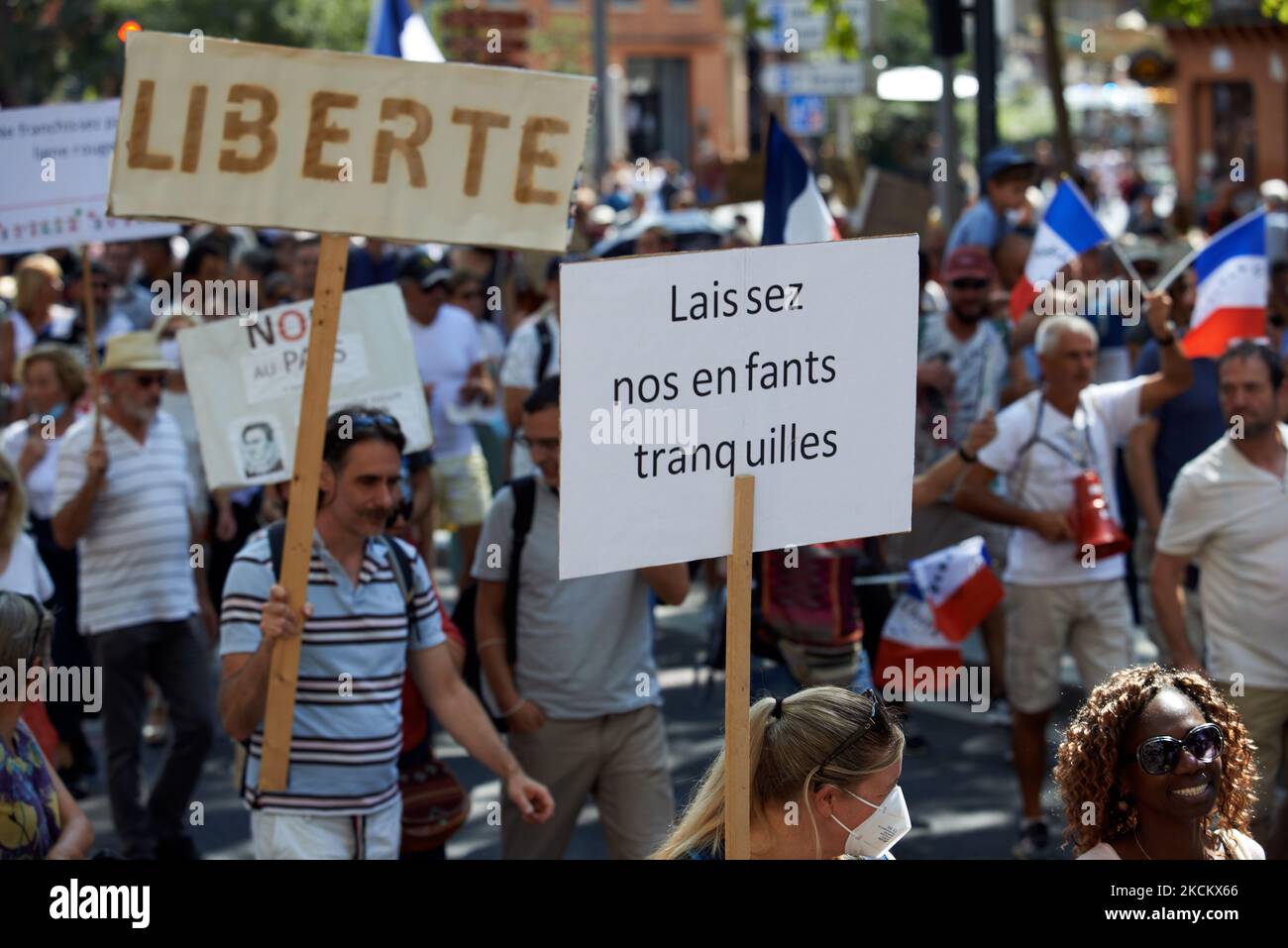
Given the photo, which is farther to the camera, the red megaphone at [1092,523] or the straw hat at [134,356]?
the straw hat at [134,356]

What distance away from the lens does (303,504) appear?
4613 millimetres

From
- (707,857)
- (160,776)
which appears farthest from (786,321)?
(160,776)

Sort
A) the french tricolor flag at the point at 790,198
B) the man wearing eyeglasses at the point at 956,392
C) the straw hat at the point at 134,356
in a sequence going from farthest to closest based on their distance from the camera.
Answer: the man wearing eyeglasses at the point at 956,392 → the straw hat at the point at 134,356 → the french tricolor flag at the point at 790,198

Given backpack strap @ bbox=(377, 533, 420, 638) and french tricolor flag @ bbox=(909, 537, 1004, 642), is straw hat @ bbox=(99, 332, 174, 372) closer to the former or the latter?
backpack strap @ bbox=(377, 533, 420, 638)

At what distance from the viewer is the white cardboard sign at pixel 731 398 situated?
3457 millimetres

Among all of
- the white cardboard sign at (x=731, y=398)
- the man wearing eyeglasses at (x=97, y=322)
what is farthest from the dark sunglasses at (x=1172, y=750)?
the man wearing eyeglasses at (x=97, y=322)

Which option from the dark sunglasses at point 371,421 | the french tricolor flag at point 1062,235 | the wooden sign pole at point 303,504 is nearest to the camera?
the wooden sign pole at point 303,504

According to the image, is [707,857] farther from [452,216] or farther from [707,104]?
[707,104]

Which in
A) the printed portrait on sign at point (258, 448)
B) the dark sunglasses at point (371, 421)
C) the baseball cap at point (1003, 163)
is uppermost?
the baseball cap at point (1003, 163)

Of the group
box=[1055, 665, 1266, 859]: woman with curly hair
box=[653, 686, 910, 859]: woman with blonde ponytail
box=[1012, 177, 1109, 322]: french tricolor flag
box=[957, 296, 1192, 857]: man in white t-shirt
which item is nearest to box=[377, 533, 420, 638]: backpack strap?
box=[653, 686, 910, 859]: woman with blonde ponytail

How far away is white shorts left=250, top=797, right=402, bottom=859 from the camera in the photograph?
475 centimetres

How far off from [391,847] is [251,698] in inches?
22.1

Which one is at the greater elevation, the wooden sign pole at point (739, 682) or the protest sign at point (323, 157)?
the protest sign at point (323, 157)

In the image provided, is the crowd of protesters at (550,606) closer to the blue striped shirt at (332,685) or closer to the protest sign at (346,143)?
the blue striped shirt at (332,685)
